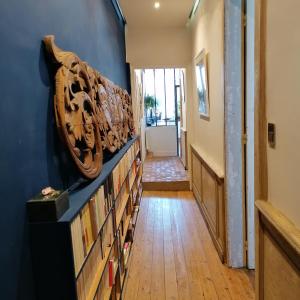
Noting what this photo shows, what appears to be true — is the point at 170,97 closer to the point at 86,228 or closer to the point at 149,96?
the point at 149,96

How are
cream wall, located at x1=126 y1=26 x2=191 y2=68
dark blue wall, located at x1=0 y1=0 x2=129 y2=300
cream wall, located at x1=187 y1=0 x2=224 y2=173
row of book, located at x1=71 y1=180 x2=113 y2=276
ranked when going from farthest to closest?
cream wall, located at x1=126 y1=26 x2=191 y2=68 < cream wall, located at x1=187 y1=0 x2=224 y2=173 < row of book, located at x1=71 y1=180 x2=113 y2=276 < dark blue wall, located at x1=0 y1=0 x2=129 y2=300

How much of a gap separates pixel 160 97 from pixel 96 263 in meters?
7.57

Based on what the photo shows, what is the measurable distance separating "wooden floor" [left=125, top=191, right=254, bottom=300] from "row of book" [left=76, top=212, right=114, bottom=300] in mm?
739

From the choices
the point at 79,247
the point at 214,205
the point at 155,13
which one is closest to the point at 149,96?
the point at 155,13

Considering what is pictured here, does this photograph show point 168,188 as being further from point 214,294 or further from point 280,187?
point 280,187

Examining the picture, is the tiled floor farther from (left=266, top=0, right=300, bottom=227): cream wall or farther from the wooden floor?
(left=266, top=0, right=300, bottom=227): cream wall

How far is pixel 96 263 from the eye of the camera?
1.59m

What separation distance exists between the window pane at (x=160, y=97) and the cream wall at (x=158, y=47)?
3724mm

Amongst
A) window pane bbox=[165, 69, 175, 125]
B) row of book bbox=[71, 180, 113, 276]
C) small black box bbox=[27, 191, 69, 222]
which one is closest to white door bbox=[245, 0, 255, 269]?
row of book bbox=[71, 180, 113, 276]

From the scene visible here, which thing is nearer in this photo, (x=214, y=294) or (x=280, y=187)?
(x=280, y=187)

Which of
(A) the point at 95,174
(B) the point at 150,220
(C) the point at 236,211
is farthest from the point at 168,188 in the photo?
(A) the point at 95,174

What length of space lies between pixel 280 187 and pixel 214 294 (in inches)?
53.6

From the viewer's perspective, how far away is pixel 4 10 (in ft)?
3.28

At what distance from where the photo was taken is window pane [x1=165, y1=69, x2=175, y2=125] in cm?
856
